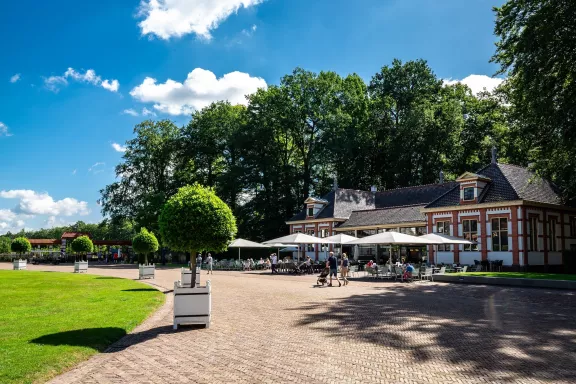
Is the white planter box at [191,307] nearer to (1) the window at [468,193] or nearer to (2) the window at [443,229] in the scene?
(1) the window at [468,193]

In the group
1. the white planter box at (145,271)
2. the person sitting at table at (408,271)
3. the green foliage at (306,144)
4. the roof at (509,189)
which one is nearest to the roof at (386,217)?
the roof at (509,189)

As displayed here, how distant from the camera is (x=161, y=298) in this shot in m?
16.6

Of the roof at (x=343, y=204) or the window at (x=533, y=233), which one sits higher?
the roof at (x=343, y=204)

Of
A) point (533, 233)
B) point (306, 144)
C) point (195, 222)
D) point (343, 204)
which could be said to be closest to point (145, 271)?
point (195, 222)

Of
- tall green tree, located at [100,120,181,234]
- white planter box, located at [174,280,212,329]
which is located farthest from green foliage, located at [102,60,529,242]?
white planter box, located at [174,280,212,329]

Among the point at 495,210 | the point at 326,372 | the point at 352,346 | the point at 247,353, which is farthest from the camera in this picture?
the point at 495,210

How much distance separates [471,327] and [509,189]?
23.4 m

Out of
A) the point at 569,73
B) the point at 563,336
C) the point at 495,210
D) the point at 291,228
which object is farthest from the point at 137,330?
the point at 291,228

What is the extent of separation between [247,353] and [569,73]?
2039cm

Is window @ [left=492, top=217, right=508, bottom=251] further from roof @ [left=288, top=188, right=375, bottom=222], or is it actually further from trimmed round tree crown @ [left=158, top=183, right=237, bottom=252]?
trimmed round tree crown @ [left=158, top=183, right=237, bottom=252]

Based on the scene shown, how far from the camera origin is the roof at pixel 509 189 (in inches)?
1238

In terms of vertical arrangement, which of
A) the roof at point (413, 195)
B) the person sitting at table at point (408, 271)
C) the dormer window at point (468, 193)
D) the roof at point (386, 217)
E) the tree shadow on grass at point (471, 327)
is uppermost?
the roof at point (413, 195)

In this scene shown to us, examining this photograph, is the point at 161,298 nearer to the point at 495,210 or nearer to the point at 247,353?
the point at 247,353

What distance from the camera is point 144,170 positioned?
203 ft
